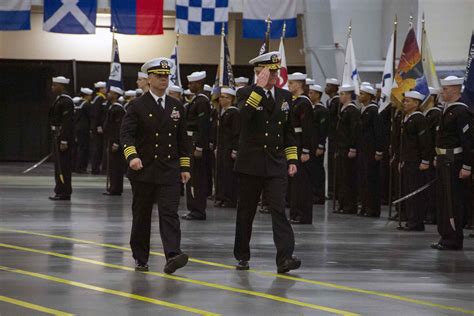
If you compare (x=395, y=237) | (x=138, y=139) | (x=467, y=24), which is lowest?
(x=395, y=237)

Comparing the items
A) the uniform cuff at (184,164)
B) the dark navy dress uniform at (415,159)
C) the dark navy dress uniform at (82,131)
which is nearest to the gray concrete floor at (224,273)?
the dark navy dress uniform at (415,159)

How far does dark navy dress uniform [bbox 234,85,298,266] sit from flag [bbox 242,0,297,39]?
16.3m

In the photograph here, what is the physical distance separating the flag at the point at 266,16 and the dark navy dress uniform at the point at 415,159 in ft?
36.9

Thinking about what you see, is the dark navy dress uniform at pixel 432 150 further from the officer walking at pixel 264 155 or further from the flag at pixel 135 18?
the flag at pixel 135 18

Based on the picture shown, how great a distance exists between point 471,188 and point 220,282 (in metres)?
7.12

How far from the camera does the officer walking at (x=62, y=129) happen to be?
21625 mm

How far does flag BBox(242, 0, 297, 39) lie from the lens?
28.9 metres

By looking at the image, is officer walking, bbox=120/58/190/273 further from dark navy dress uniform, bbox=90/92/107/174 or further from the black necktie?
dark navy dress uniform, bbox=90/92/107/174

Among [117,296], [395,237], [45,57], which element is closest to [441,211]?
[395,237]

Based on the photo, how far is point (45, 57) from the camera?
122ft

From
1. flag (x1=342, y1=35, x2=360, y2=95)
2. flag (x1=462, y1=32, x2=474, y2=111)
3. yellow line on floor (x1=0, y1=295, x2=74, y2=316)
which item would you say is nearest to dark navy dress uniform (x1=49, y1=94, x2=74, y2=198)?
flag (x1=342, y1=35, x2=360, y2=95)

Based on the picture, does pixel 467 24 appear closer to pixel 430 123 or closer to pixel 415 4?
pixel 415 4

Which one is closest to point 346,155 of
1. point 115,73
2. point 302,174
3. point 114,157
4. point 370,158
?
point 370,158

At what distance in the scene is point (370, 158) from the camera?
67.1 ft
